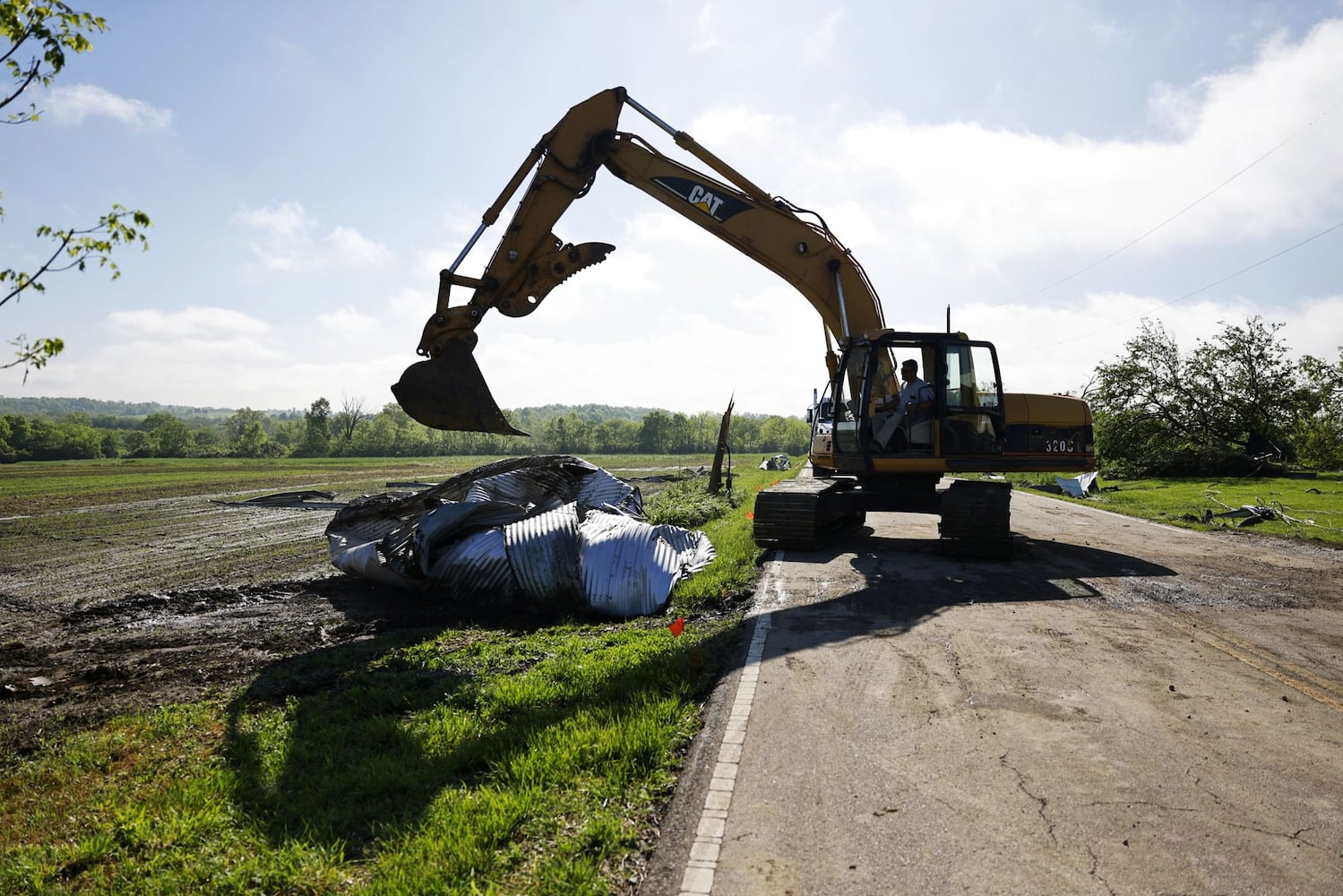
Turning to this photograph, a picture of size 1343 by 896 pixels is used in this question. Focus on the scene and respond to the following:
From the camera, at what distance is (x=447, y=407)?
29.1 ft

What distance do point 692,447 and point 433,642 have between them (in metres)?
81.9

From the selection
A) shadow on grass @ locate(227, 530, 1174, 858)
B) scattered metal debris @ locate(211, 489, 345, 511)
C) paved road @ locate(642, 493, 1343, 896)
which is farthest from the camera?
scattered metal debris @ locate(211, 489, 345, 511)

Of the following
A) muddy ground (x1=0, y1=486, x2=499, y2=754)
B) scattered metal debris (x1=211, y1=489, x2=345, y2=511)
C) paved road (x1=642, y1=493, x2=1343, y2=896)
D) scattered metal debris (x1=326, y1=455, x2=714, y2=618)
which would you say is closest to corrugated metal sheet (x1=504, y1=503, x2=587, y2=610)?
scattered metal debris (x1=326, y1=455, x2=714, y2=618)

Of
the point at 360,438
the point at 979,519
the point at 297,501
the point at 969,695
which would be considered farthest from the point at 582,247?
the point at 360,438

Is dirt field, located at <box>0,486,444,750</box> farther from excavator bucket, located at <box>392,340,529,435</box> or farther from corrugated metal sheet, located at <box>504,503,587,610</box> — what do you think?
excavator bucket, located at <box>392,340,529,435</box>

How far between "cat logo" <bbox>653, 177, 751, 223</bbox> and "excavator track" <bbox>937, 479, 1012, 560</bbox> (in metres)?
5.26

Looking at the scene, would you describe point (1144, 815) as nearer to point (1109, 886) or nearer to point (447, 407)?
point (1109, 886)

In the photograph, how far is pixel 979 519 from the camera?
384 inches

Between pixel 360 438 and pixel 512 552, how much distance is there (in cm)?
7921

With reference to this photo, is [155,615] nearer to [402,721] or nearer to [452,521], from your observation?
[452,521]

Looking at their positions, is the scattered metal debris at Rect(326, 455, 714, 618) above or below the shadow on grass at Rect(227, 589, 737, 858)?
above

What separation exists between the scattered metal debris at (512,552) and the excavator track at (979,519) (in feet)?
11.1

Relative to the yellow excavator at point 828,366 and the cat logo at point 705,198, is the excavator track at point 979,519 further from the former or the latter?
the cat logo at point 705,198

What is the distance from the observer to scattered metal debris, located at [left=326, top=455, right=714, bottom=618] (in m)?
7.96
